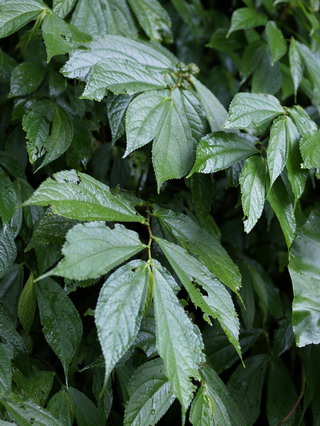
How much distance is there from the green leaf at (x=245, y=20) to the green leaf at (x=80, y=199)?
2.01 ft

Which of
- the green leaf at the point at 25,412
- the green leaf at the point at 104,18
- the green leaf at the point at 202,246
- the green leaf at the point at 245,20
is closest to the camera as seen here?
the green leaf at the point at 25,412

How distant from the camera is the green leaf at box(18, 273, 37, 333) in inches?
36.2

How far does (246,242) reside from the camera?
153 centimetres

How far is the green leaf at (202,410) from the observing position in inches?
32.1

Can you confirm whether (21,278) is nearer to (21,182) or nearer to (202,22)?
(21,182)

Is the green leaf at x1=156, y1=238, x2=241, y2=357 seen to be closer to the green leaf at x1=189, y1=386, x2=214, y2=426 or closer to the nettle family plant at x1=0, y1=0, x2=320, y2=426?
the nettle family plant at x1=0, y1=0, x2=320, y2=426

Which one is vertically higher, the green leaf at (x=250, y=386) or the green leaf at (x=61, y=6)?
the green leaf at (x=61, y=6)

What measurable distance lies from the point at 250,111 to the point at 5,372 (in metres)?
0.56

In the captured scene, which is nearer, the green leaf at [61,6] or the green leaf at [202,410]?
the green leaf at [202,410]

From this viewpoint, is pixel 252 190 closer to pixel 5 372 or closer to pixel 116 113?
pixel 116 113

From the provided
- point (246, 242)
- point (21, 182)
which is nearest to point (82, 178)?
point (21, 182)

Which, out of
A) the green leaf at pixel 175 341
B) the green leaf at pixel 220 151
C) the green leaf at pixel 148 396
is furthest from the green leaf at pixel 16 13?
the green leaf at pixel 148 396

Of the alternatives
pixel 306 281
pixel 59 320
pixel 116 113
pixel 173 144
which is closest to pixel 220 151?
pixel 173 144

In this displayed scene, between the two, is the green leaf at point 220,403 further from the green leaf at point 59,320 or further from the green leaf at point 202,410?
the green leaf at point 59,320
